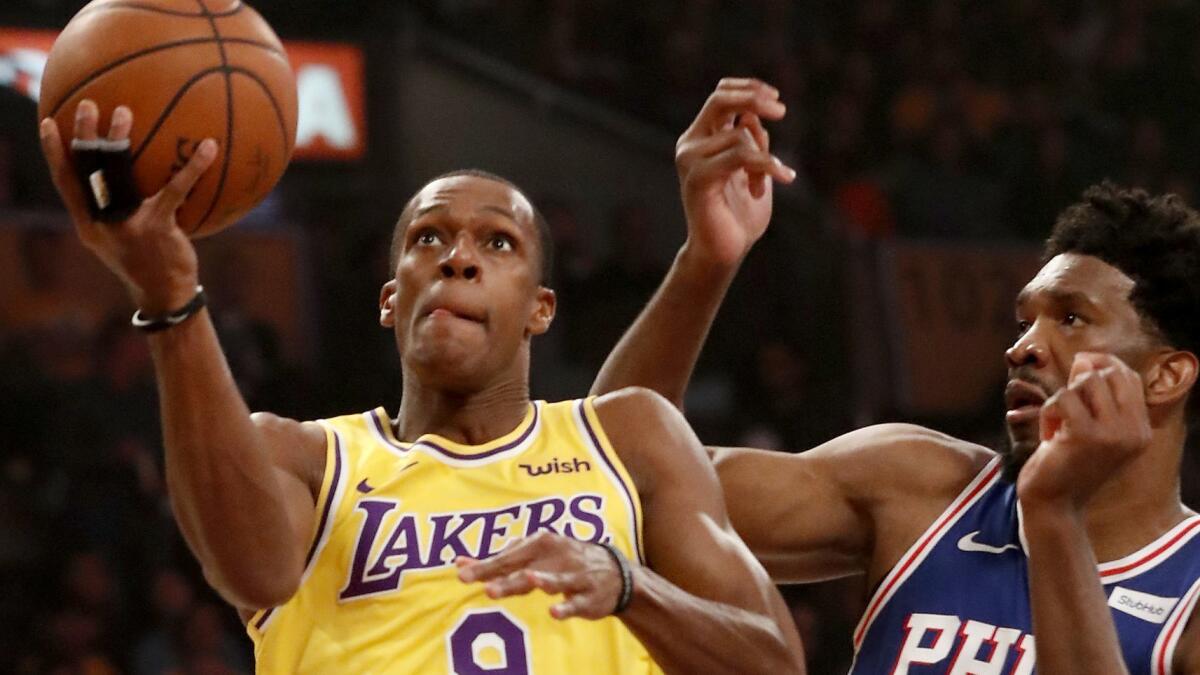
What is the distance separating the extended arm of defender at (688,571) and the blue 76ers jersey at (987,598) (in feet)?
1.50

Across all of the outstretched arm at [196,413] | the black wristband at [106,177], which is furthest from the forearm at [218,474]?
the black wristband at [106,177]

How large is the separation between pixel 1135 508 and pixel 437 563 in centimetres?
144

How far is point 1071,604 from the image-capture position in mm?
3107

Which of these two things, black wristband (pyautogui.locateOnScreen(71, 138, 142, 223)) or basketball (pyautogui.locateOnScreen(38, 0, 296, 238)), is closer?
black wristband (pyautogui.locateOnScreen(71, 138, 142, 223))

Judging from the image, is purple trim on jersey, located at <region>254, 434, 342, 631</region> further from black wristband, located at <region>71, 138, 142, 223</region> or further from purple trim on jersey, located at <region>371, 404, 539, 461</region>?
black wristband, located at <region>71, 138, 142, 223</region>

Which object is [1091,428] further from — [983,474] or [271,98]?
[271,98]

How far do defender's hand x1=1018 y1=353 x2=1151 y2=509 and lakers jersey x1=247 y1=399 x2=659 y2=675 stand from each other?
73cm

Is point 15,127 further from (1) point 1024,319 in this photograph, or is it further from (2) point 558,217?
(1) point 1024,319

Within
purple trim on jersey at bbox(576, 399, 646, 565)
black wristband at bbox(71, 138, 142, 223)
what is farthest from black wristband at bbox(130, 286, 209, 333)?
purple trim on jersey at bbox(576, 399, 646, 565)

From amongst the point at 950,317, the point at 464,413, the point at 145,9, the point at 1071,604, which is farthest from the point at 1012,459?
the point at 950,317

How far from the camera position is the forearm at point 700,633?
2830 mm

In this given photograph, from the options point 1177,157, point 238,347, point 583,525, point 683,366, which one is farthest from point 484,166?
point 583,525

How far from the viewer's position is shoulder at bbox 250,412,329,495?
312 cm

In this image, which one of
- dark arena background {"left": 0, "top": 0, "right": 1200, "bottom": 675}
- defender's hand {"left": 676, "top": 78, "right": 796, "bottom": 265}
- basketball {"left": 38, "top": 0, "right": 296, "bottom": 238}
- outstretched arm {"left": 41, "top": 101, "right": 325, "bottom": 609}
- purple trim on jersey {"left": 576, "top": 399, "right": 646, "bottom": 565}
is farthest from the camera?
dark arena background {"left": 0, "top": 0, "right": 1200, "bottom": 675}
